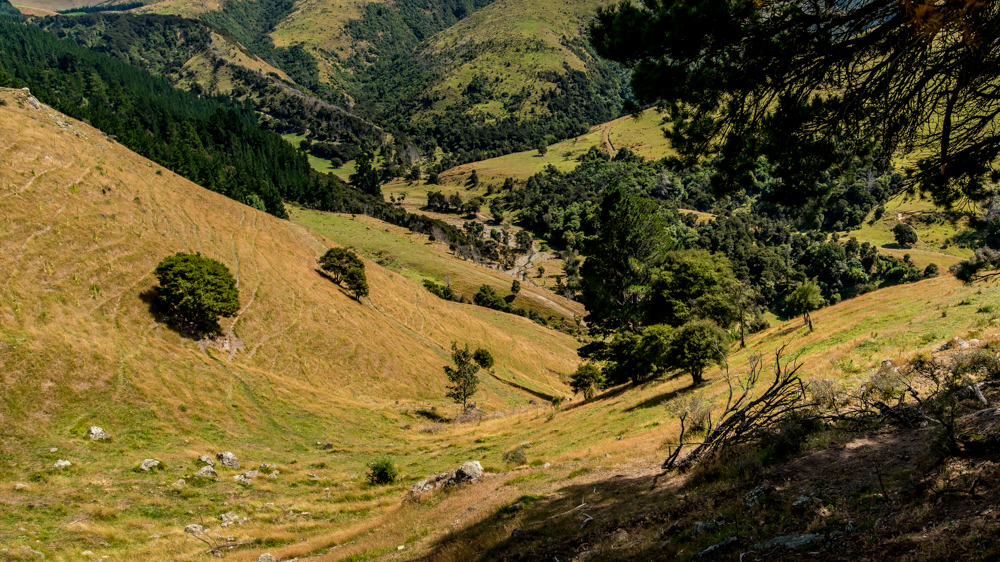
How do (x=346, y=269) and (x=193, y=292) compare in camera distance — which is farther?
(x=346, y=269)

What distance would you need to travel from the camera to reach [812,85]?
11086mm

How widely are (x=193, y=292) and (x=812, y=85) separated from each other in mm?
43851

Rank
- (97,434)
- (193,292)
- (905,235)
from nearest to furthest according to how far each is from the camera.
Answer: (97,434) → (193,292) → (905,235)

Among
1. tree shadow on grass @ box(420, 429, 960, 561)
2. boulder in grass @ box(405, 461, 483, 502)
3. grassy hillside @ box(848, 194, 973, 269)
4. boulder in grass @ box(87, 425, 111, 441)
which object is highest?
boulder in grass @ box(87, 425, 111, 441)

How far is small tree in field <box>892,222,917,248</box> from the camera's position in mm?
146012

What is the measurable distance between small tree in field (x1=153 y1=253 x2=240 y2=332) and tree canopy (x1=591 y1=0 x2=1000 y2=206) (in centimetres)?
3944

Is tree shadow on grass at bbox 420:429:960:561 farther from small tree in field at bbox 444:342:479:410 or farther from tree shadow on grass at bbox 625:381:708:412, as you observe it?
small tree in field at bbox 444:342:479:410

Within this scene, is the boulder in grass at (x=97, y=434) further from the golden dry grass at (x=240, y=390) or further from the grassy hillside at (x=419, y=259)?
the grassy hillside at (x=419, y=259)

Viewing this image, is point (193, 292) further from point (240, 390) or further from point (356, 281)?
point (356, 281)

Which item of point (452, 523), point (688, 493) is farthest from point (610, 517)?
point (452, 523)

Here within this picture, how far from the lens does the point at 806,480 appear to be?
348 inches

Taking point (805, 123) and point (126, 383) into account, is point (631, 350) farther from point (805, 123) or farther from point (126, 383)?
point (126, 383)

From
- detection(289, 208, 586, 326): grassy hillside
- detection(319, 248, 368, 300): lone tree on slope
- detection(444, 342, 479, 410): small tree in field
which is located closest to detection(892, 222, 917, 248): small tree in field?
detection(289, 208, 586, 326): grassy hillside

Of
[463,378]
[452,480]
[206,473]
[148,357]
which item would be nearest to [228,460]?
[206,473]
